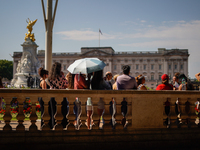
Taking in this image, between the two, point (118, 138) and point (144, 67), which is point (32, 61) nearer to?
point (118, 138)

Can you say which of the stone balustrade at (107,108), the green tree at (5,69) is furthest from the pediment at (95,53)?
the stone balustrade at (107,108)

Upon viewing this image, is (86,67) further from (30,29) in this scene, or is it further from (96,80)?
(30,29)

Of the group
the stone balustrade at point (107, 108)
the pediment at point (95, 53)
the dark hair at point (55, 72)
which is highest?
the pediment at point (95, 53)

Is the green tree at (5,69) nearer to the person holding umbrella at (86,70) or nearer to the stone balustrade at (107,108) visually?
the person holding umbrella at (86,70)

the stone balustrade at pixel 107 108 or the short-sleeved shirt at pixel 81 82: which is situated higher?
the short-sleeved shirt at pixel 81 82

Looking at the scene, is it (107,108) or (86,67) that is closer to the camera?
(107,108)

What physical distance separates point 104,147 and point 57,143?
0.85 metres

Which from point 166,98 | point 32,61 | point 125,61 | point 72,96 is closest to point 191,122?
point 166,98

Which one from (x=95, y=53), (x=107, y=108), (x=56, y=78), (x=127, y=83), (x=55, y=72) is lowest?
(x=107, y=108)

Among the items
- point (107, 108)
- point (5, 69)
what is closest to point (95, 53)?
point (5, 69)

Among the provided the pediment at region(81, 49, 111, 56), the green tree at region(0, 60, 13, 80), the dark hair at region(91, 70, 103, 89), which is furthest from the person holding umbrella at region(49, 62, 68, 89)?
the green tree at region(0, 60, 13, 80)

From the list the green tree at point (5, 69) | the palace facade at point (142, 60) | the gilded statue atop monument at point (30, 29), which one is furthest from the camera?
the green tree at point (5, 69)

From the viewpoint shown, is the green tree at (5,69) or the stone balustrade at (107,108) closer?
the stone balustrade at (107,108)

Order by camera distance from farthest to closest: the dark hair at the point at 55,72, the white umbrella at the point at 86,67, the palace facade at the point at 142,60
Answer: the palace facade at the point at 142,60 < the dark hair at the point at 55,72 < the white umbrella at the point at 86,67
